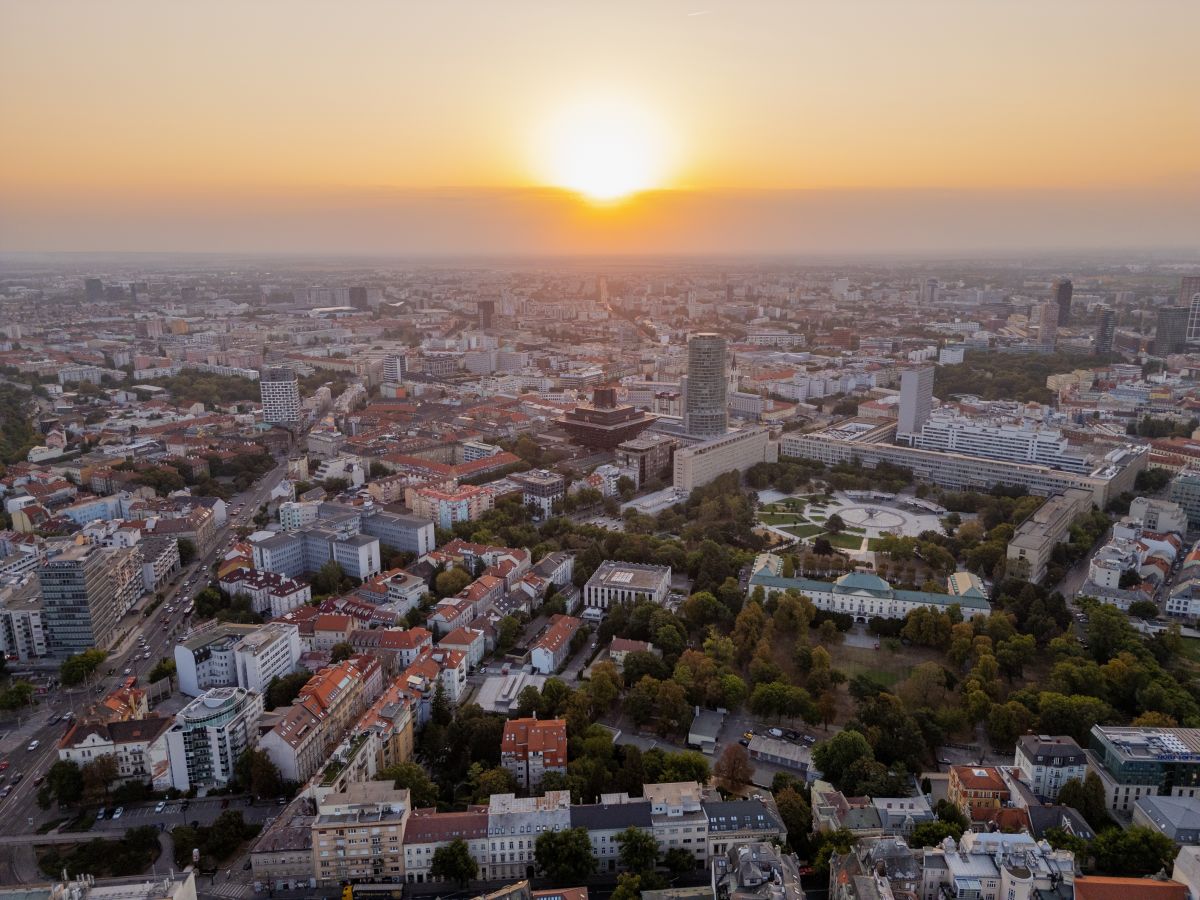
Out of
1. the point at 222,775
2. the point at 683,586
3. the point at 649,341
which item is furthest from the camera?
the point at 649,341

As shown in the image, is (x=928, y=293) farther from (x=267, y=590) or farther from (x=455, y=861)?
(x=455, y=861)

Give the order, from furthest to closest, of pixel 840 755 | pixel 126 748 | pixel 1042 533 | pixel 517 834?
pixel 1042 533 → pixel 126 748 → pixel 840 755 → pixel 517 834

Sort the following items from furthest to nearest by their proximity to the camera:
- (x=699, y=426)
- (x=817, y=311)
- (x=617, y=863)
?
(x=817, y=311), (x=699, y=426), (x=617, y=863)

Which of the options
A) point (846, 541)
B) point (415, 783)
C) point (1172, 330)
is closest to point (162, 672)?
point (415, 783)

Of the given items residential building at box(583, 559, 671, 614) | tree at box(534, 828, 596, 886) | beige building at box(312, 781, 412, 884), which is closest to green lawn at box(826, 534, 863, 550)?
residential building at box(583, 559, 671, 614)

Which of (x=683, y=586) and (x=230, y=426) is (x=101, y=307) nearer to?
(x=230, y=426)

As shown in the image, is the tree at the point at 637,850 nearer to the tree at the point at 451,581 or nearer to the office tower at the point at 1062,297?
the tree at the point at 451,581

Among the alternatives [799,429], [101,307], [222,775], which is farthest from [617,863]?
[101,307]
